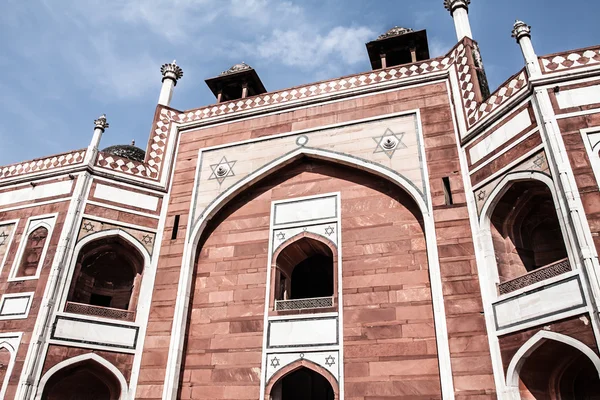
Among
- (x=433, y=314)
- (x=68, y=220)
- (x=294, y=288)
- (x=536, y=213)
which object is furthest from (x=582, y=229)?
(x=68, y=220)

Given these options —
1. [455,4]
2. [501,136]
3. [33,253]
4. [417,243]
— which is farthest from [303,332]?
[455,4]

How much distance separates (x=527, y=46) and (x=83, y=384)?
1022 cm

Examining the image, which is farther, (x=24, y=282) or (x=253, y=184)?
(x=253, y=184)

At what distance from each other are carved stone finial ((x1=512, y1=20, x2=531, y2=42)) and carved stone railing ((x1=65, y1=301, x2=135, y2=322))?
869cm

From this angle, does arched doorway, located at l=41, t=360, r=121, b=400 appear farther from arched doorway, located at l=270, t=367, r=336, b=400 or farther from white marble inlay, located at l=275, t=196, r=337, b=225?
white marble inlay, located at l=275, t=196, r=337, b=225

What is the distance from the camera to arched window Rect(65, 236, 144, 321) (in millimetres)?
9594

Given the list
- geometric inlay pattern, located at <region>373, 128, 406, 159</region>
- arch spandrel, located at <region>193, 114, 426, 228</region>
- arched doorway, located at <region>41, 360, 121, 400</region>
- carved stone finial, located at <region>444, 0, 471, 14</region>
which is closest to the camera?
arched doorway, located at <region>41, 360, 121, 400</region>

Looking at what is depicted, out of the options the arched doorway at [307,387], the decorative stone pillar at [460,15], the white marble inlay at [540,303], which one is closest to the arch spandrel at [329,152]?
the decorative stone pillar at [460,15]

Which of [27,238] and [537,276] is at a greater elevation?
[27,238]

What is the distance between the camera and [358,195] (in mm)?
9586

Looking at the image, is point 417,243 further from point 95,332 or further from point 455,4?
point 95,332

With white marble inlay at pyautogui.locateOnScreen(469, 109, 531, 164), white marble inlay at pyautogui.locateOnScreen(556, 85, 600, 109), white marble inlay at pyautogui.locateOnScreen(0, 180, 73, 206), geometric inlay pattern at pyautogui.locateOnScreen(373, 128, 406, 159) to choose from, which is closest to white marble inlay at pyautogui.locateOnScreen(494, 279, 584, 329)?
white marble inlay at pyautogui.locateOnScreen(469, 109, 531, 164)

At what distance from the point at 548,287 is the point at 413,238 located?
101 inches

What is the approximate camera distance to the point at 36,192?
34.7 ft
